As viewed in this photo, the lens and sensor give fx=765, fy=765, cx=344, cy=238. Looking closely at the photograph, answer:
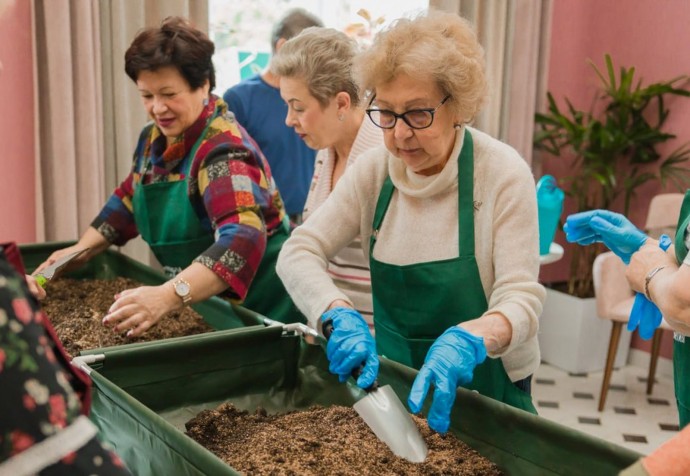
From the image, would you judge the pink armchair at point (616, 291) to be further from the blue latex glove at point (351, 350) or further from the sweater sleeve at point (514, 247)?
the blue latex glove at point (351, 350)

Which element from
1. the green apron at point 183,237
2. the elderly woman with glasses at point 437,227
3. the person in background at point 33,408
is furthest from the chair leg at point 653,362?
the person in background at point 33,408

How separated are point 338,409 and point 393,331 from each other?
32 centimetres

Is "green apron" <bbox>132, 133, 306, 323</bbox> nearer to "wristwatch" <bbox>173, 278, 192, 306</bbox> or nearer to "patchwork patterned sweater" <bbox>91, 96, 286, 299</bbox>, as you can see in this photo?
"patchwork patterned sweater" <bbox>91, 96, 286, 299</bbox>

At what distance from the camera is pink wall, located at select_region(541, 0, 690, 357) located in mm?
4348

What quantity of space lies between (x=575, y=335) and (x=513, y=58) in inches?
64.8

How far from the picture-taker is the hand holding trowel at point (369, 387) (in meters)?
1.29

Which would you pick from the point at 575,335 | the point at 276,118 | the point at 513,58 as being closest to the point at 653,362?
the point at 575,335

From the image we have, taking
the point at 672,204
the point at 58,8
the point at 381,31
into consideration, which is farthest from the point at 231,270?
the point at 672,204

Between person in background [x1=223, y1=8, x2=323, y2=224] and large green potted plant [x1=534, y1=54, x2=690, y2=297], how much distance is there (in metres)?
1.75

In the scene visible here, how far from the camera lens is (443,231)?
1.65m

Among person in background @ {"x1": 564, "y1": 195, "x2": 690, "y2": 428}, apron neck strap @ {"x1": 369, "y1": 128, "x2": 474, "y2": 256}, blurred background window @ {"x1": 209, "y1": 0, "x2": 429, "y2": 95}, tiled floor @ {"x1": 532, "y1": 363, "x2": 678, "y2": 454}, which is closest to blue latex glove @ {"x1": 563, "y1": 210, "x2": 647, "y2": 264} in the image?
person in background @ {"x1": 564, "y1": 195, "x2": 690, "y2": 428}

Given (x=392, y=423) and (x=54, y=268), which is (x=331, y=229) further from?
(x=54, y=268)

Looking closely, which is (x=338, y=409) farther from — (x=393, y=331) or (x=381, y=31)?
(x=381, y=31)

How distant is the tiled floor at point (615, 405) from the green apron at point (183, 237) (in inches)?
79.1
